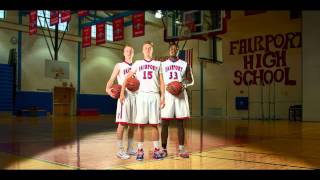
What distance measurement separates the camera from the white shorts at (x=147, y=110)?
→ 17.3 ft

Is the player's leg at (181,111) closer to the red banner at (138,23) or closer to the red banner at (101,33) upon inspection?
the red banner at (138,23)

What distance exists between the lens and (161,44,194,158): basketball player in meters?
5.56

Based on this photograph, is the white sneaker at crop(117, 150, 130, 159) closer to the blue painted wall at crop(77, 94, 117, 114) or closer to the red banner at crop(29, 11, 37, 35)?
the red banner at crop(29, 11, 37, 35)

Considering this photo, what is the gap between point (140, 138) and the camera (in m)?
5.35

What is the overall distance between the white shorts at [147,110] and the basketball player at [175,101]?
0.29 meters

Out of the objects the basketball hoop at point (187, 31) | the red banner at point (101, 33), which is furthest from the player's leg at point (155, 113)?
the red banner at point (101, 33)

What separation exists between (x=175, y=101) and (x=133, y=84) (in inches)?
28.9

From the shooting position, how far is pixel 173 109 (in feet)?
18.3

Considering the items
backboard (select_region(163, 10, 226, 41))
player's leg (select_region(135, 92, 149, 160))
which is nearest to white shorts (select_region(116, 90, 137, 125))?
player's leg (select_region(135, 92, 149, 160))

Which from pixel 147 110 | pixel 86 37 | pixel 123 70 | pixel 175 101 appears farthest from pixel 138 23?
pixel 147 110

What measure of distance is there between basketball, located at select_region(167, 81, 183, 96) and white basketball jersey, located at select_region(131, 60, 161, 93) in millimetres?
210

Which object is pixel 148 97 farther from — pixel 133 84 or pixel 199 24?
pixel 199 24

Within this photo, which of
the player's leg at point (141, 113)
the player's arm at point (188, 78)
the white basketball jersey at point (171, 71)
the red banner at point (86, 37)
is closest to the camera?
the player's leg at point (141, 113)
